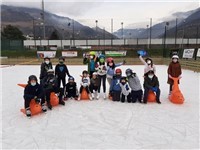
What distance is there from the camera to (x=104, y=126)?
4152 mm

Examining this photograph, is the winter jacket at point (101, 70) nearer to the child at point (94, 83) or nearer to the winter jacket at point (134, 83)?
the child at point (94, 83)

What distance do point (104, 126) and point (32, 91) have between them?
5.83 feet

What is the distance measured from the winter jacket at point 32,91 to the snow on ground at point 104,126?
1.47 ft

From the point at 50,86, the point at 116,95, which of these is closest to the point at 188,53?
the point at 116,95

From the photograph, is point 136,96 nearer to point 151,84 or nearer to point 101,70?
point 151,84

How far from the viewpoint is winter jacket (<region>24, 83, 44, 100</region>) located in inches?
185

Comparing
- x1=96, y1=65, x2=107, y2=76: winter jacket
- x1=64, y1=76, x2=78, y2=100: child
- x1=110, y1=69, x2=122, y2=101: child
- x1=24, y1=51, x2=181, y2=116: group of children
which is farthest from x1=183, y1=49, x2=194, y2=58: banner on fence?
x1=64, y1=76, x2=78, y2=100: child

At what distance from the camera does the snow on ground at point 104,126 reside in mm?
3436

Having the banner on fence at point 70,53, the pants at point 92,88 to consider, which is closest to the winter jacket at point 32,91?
the pants at point 92,88

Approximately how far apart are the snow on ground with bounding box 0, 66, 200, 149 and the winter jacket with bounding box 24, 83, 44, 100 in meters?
0.45

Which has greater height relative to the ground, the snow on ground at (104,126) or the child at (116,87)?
the child at (116,87)

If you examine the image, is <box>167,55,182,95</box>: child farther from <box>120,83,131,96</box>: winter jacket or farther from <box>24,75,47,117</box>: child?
<box>24,75,47,117</box>: child

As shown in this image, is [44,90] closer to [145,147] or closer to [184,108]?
[145,147]

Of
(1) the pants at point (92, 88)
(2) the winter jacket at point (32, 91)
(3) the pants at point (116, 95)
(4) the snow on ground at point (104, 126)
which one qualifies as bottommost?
(4) the snow on ground at point (104, 126)
